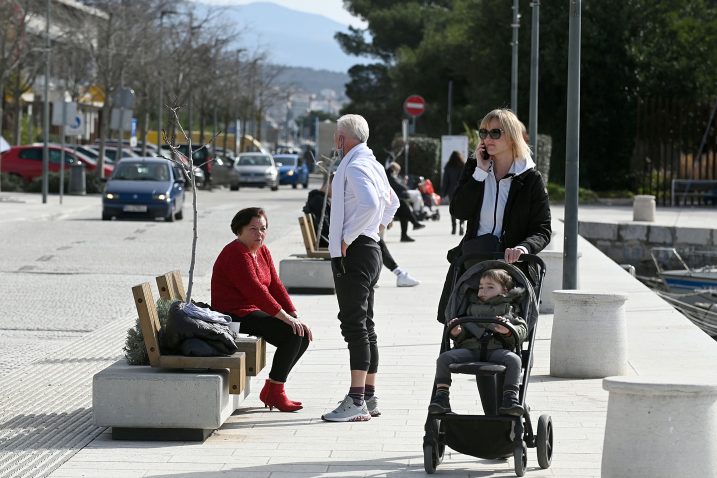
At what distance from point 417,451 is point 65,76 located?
61.8m

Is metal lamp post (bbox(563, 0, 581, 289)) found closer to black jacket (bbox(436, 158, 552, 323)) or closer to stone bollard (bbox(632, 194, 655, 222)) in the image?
black jacket (bbox(436, 158, 552, 323))

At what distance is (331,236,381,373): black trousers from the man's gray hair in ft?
2.03

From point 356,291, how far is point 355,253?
0.22m

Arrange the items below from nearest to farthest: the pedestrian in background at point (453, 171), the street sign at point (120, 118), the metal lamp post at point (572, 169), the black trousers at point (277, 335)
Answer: the black trousers at point (277, 335) → the metal lamp post at point (572, 169) → the pedestrian in background at point (453, 171) → the street sign at point (120, 118)

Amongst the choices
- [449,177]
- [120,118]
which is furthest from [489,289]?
[120,118]

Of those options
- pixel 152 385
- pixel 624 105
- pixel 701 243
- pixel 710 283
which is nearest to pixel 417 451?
pixel 152 385

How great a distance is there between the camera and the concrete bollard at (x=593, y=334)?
10555 mm

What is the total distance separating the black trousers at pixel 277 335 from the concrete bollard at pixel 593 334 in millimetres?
2330

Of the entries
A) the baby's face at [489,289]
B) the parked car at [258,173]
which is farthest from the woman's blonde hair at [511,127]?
the parked car at [258,173]

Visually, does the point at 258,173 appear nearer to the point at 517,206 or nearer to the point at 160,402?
the point at 160,402

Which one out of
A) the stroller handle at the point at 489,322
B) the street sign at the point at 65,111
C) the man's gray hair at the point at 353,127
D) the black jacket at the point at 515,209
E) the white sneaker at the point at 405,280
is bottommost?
the white sneaker at the point at 405,280

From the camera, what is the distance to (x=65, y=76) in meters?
67.7

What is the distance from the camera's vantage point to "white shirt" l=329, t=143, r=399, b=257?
8.89m

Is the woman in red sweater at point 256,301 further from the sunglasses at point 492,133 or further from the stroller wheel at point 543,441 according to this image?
the stroller wheel at point 543,441
